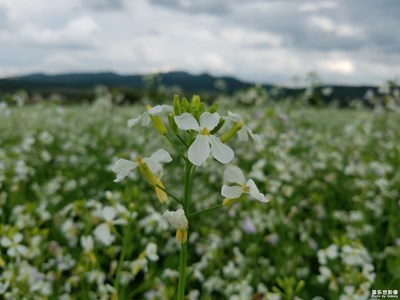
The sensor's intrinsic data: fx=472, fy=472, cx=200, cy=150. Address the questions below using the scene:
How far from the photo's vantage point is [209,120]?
A: 1.41m

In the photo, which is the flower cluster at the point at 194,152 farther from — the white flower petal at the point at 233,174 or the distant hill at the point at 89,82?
the distant hill at the point at 89,82

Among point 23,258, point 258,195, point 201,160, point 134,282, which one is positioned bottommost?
point 134,282

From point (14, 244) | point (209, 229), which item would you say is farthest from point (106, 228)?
point (209, 229)

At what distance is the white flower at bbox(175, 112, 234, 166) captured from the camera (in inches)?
52.3

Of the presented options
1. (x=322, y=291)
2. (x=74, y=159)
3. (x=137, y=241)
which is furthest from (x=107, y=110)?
(x=322, y=291)

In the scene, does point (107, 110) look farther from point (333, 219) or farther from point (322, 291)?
point (322, 291)

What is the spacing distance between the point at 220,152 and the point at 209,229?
2.61 meters

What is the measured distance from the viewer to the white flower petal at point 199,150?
132 centimetres

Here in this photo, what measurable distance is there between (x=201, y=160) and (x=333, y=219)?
348 centimetres

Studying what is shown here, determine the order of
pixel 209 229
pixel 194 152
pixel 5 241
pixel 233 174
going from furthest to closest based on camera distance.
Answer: pixel 209 229 → pixel 5 241 → pixel 233 174 → pixel 194 152

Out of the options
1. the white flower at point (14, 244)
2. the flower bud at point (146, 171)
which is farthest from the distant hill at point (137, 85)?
the flower bud at point (146, 171)

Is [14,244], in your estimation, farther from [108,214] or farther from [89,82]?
[89,82]

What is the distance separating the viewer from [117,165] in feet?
4.76

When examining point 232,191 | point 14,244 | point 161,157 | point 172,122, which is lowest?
point 14,244
